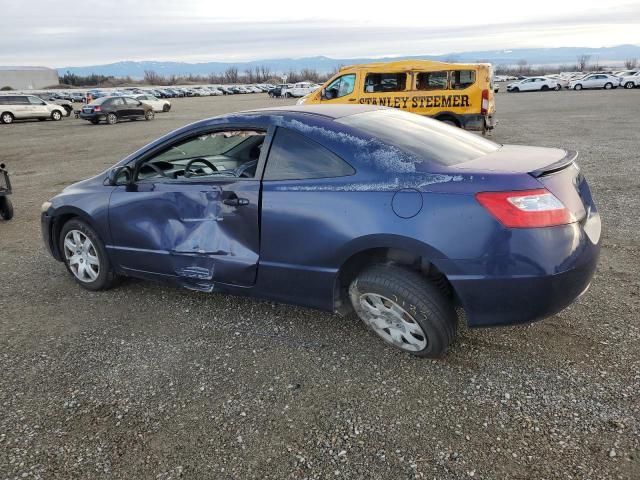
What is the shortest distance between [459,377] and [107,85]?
107207 mm

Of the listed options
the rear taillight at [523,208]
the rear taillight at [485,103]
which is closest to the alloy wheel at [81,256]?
the rear taillight at [523,208]

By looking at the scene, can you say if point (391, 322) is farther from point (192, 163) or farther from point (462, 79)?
point (462, 79)

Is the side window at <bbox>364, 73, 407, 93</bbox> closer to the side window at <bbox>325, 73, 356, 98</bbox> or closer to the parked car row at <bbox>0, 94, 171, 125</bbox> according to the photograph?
the side window at <bbox>325, 73, 356, 98</bbox>

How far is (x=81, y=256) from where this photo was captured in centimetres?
450

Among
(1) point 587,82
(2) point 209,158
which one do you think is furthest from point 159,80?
(2) point 209,158

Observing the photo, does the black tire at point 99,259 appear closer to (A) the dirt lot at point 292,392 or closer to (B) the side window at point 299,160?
(A) the dirt lot at point 292,392

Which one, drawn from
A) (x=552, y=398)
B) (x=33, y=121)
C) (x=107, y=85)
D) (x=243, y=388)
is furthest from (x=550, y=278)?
(x=107, y=85)

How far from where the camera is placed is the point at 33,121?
28.6 metres

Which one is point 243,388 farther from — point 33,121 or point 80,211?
point 33,121

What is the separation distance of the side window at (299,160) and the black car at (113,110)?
979 inches

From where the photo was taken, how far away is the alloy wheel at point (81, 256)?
4.42 m

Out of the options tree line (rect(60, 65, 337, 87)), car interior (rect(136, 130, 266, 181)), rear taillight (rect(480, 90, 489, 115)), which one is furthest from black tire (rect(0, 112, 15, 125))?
tree line (rect(60, 65, 337, 87))

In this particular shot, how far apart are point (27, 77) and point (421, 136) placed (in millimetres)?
115029

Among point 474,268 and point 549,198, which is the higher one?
point 549,198
